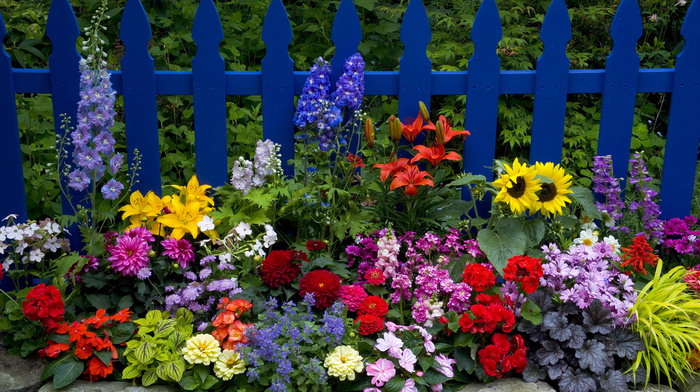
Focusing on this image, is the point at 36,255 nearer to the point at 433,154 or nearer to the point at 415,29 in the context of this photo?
→ the point at 433,154

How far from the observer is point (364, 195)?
3439mm

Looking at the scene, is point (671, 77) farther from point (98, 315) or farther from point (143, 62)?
point (98, 315)

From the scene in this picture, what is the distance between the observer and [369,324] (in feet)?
8.80

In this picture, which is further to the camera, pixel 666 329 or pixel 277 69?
pixel 277 69

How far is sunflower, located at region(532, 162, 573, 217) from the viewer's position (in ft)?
10.3

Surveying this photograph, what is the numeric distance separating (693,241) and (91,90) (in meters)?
3.21

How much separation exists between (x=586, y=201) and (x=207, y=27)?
219 centimetres

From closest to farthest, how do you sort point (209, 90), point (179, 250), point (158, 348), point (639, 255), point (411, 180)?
point (158, 348), point (179, 250), point (639, 255), point (411, 180), point (209, 90)

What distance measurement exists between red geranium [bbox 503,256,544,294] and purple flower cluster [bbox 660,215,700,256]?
126 centimetres

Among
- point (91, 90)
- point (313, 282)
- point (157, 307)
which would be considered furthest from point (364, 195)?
point (91, 90)

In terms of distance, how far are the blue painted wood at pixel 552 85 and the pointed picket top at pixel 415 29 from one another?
626 mm

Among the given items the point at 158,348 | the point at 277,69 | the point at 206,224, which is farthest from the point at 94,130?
the point at 158,348

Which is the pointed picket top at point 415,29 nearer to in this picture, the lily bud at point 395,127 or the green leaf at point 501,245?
the lily bud at point 395,127

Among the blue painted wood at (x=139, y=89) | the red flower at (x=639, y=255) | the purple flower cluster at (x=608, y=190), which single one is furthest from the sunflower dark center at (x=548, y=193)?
the blue painted wood at (x=139, y=89)
